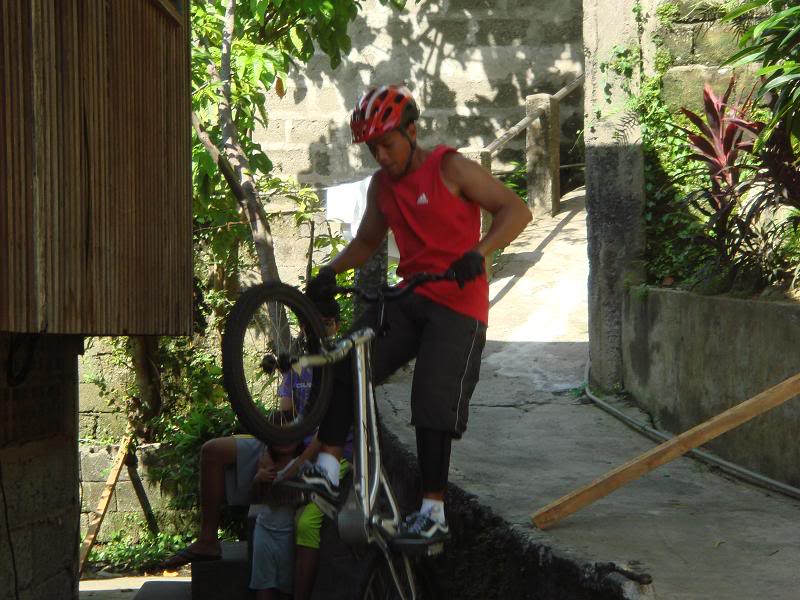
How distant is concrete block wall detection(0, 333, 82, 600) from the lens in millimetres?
5840

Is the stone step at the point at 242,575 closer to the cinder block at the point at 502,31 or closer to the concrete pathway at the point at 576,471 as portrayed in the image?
the concrete pathway at the point at 576,471

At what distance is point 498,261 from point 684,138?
11.0 feet

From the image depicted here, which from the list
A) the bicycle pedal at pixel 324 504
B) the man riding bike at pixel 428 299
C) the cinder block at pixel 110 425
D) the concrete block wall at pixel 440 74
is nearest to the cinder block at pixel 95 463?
the cinder block at pixel 110 425

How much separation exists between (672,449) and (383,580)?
3.94 ft

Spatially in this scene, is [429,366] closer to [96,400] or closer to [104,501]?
[104,501]

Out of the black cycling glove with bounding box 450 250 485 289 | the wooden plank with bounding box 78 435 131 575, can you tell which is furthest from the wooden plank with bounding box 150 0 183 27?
the wooden plank with bounding box 78 435 131 575

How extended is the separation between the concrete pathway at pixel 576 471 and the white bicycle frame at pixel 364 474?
2.23ft

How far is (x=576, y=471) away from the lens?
5828mm

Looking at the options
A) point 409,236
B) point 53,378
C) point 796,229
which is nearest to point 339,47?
point 53,378

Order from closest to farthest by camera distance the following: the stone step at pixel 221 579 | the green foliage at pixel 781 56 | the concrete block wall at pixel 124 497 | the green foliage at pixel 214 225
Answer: the green foliage at pixel 781 56 → the stone step at pixel 221 579 → the green foliage at pixel 214 225 → the concrete block wall at pixel 124 497

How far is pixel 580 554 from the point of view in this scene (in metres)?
4.14

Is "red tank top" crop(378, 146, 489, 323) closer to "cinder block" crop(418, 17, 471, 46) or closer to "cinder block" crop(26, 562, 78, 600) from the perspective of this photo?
"cinder block" crop(26, 562, 78, 600)

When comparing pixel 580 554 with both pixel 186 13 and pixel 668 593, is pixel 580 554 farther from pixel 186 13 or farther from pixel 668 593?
pixel 186 13

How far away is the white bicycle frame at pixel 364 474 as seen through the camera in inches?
156
